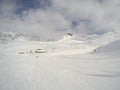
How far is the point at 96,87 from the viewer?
876 cm

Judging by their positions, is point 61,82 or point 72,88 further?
point 61,82

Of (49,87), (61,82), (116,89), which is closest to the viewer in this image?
(116,89)

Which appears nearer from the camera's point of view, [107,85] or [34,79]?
[107,85]

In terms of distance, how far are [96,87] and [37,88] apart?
3526mm

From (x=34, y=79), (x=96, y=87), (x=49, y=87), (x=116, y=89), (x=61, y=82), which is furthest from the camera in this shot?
(x=34, y=79)

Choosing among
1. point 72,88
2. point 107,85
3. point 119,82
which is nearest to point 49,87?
point 72,88

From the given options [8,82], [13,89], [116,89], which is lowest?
[116,89]

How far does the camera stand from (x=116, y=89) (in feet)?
26.2

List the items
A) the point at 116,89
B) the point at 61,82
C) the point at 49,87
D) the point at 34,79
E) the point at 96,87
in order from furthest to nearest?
the point at 34,79, the point at 61,82, the point at 49,87, the point at 96,87, the point at 116,89

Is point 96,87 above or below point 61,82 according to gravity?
below

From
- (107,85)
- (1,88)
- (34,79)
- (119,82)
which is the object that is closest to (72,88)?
(107,85)

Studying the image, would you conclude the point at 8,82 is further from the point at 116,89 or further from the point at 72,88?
the point at 116,89

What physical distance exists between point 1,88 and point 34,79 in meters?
2.52

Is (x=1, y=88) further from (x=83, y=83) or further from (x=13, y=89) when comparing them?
(x=83, y=83)
